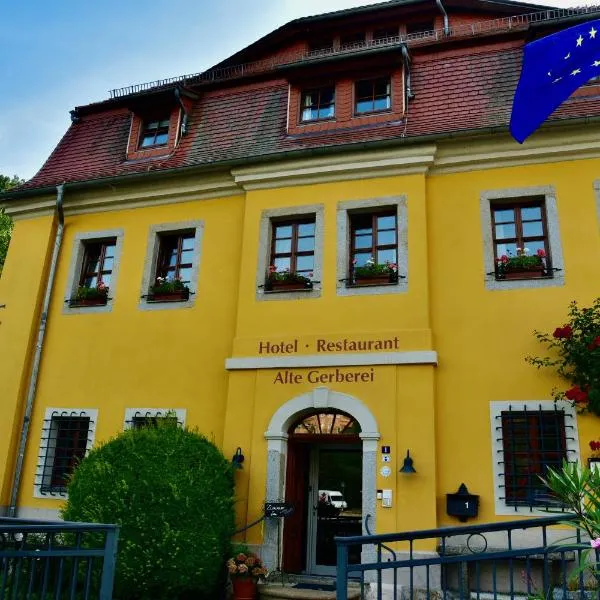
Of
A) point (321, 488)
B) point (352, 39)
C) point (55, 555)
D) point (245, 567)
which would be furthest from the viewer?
point (352, 39)

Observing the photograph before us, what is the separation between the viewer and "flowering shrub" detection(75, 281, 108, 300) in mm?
11969

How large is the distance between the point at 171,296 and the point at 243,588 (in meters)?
5.17

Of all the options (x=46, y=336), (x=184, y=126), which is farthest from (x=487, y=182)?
(x=46, y=336)

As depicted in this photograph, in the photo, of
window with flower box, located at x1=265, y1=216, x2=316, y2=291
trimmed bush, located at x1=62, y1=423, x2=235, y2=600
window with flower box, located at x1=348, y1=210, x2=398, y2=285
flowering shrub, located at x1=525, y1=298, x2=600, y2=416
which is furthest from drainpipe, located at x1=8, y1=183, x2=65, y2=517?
flowering shrub, located at x1=525, y1=298, x2=600, y2=416

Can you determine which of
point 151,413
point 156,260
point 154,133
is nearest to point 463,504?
point 151,413

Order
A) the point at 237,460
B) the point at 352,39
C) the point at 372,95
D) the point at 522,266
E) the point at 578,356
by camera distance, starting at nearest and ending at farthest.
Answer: the point at 578,356
the point at 522,266
the point at 237,460
the point at 372,95
the point at 352,39

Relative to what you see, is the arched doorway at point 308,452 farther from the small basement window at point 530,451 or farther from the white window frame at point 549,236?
the white window frame at point 549,236

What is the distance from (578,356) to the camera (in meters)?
8.82

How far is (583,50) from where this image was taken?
235 inches

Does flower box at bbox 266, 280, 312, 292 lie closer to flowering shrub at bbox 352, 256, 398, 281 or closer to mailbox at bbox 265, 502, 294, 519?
flowering shrub at bbox 352, 256, 398, 281

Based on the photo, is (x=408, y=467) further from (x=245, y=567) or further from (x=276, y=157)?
(x=276, y=157)

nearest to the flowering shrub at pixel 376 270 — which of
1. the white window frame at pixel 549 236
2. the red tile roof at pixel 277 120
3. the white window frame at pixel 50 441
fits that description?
the white window frame at pixel 549 236

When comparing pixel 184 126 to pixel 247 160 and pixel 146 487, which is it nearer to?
pixel 247 160

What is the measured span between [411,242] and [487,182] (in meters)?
1.62
